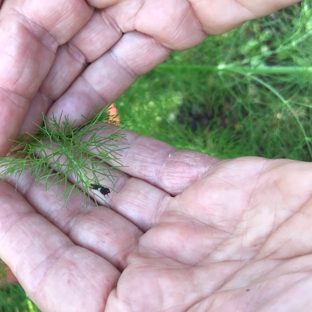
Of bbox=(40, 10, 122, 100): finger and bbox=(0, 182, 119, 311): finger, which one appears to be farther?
bbox=(40, 10, 122, 100): finger

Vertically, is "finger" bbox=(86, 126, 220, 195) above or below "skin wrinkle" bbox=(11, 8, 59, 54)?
below

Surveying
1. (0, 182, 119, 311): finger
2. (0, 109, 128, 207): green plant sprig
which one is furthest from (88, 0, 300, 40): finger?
(0, 182, 119, 311): finger

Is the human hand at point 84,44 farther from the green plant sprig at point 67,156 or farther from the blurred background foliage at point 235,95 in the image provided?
the blurred background foliage at point 235,95

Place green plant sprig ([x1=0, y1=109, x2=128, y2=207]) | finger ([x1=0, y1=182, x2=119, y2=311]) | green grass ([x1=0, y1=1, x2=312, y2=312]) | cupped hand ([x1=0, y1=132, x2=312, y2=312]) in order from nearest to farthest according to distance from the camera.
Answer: cupped hand ([x1=0, y1=132, x2=312, y2=312]), finger ([x1=0, y1=182, x2=119, y2=311]), green plant sprig ([x1=0, y1=109, x2=128, y2=207]), green grass ([x1=0, y1=1, x2=312, y2=312])

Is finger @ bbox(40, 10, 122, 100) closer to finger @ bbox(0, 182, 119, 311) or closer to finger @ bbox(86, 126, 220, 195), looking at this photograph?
finger @ bbox(86, 126, 220, 195)

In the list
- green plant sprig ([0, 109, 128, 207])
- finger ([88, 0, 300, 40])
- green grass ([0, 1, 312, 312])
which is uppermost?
finger ([88, 0, 300, 40])

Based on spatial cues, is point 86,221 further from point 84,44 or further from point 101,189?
point 84,44

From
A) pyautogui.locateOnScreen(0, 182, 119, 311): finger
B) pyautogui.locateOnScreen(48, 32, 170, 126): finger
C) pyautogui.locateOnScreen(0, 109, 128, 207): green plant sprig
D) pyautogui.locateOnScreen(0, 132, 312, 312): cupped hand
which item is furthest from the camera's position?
pyautogui.locateOnScreen(48, 32, 170, 126): finger

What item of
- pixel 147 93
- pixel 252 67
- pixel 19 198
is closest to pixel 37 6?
pixel 19 198

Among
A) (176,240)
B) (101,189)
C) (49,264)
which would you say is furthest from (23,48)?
(176,240)
